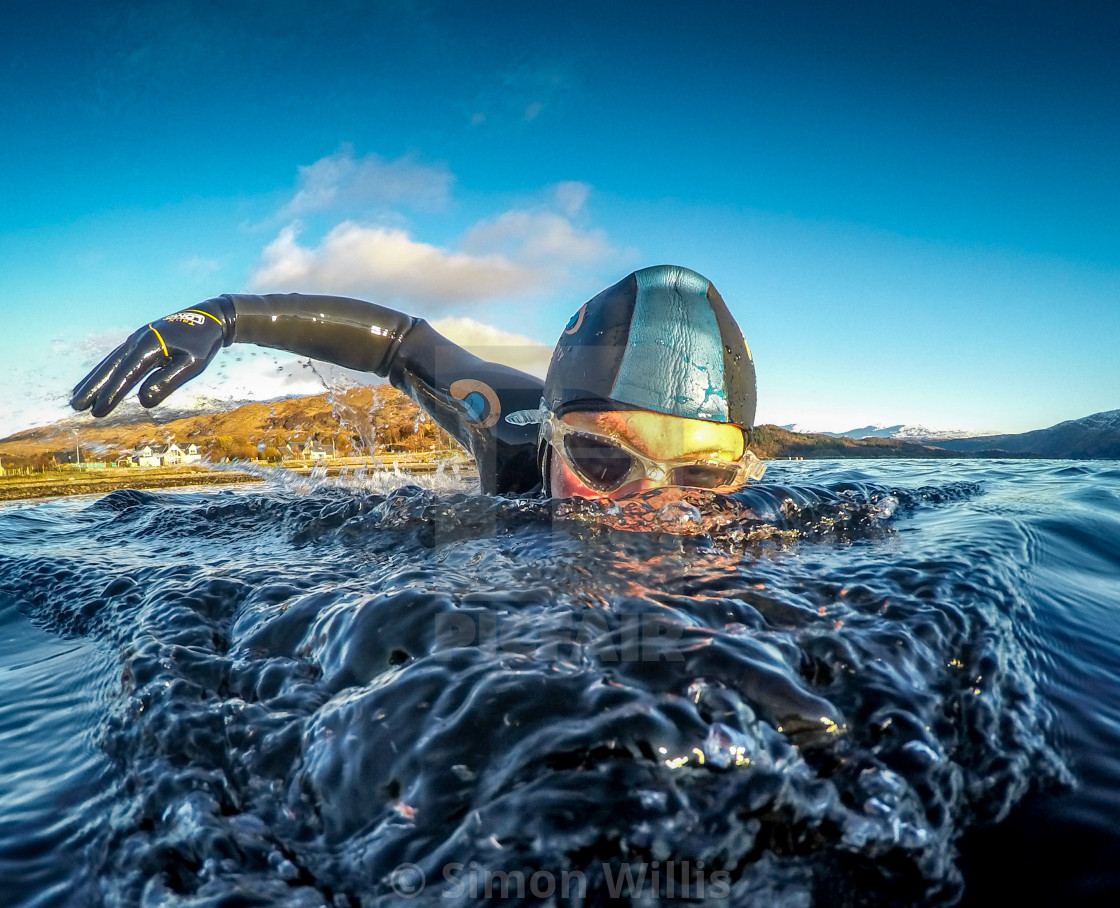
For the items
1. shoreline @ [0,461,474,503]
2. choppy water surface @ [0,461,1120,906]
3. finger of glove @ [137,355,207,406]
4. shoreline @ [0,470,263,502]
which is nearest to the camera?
choppy water surface @ [0,461,1120,906]

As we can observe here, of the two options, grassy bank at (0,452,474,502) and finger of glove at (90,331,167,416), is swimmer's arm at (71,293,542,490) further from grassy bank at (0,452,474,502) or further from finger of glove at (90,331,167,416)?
grassy bank at (0,452,474,502)

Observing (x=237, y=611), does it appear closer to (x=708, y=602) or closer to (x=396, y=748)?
(x=396, y=748)

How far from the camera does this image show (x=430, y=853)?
1.03 m

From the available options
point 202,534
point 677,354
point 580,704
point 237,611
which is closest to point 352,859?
point 580,704

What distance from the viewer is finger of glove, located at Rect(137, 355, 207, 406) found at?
3.94 meters

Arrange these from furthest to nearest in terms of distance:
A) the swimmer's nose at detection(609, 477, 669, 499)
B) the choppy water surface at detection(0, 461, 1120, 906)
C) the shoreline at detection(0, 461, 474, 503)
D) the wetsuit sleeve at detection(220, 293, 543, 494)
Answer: the shoreline at detection(0, 461, 474, 503), the wetsuit sleeve at detection(220, 293, 543, 494), the swimmer's nose at detection(609, 477, 669, 499), the choppy water surface at detection(0, 461, 1120, 906)

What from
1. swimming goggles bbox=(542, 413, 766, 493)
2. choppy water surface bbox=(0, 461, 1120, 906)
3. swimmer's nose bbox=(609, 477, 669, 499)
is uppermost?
swimming goggles bbox=(542, 413, 766, 493)

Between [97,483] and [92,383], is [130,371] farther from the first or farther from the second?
[97,483]

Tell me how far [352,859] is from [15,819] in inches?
31.0

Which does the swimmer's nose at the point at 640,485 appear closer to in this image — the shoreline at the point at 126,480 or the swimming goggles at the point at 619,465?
the swimming goggles at the point at 619,465

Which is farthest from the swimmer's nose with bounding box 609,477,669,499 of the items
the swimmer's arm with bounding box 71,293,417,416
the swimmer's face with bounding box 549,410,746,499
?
the swimmer's arm with bounding box 71,293,417,416

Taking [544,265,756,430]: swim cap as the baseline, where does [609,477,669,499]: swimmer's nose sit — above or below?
below

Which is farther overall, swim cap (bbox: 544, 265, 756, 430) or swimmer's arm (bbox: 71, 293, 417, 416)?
swimmer's arm (bbox: 71, 293, 417, 416)

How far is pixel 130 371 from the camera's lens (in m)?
3.90
